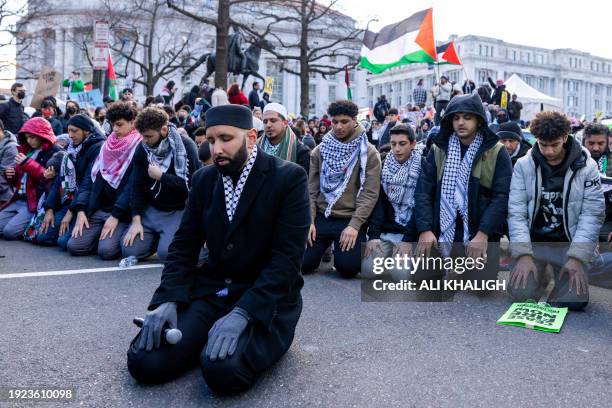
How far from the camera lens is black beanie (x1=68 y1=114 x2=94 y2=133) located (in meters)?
7.25

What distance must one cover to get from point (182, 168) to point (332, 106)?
67.7 inches

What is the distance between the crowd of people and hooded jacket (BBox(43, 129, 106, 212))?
0.06 feet

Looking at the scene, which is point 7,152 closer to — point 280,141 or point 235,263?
point 280,141

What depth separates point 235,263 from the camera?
3508mm

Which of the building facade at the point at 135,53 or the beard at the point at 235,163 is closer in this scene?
the beard at the point at 235,163

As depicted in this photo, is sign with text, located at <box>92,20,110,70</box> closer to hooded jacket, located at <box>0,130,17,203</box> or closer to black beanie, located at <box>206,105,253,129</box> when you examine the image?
hooded jacket, located at <box>0,130,17,203</box>

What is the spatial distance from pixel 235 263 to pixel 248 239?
0.55 ft

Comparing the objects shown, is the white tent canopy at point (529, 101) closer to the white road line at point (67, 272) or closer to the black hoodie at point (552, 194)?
the black hoodie at point (552, 194)

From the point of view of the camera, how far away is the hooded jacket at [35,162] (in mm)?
7625

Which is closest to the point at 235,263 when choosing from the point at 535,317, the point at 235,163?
the point at 235,163

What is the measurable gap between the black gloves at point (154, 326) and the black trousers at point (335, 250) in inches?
112

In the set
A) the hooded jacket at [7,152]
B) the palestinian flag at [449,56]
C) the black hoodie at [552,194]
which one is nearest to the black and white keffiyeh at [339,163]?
the black hoodie at [552,194]

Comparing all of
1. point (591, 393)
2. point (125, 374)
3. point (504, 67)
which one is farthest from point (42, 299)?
point (504, 67)

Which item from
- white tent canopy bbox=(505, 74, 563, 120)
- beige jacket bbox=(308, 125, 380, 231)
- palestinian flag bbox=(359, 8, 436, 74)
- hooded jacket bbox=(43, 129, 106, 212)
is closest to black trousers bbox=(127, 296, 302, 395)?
beige jacket bbox=(308, 125, 380, 231)
